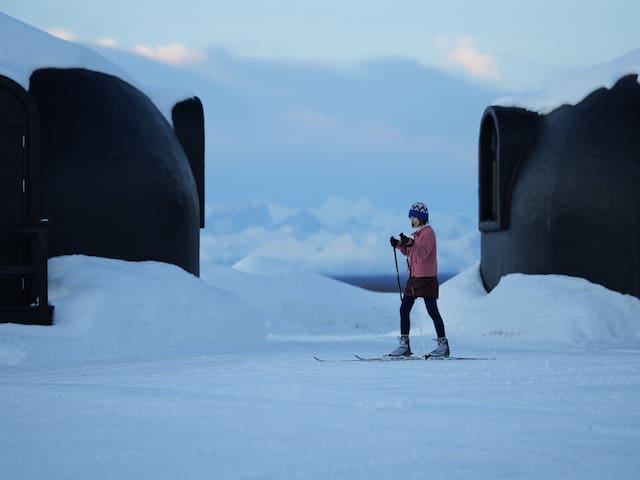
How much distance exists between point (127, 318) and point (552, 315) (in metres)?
5.70

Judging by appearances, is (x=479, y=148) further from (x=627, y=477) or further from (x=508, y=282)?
(x=627, y=477)

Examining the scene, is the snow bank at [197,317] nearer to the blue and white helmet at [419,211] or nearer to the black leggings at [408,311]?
the black leggings at [408,311]

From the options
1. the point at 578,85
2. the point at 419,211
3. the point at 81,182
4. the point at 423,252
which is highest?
the point at 578,85

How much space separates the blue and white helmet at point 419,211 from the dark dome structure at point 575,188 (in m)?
4.78

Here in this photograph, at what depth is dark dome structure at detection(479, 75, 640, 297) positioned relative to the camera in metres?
13.7

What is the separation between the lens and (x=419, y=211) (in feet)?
32.6

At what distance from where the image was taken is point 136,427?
230 inches

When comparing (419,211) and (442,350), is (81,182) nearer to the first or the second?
(419,211)

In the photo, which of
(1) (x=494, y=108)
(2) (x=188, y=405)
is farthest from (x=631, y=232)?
(2) (x=188, y=405)

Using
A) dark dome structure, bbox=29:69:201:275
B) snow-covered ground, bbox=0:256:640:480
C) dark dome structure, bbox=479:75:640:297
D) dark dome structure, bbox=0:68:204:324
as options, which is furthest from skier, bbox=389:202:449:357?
dark dome structure, bbox=479:75:640:297

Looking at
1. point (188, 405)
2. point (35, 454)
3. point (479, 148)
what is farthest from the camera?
point (479, 148)

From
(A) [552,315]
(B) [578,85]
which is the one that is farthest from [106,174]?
(B) [578,85]

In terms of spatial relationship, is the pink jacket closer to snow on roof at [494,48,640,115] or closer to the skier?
the skier

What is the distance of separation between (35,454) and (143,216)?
8.06 metres
